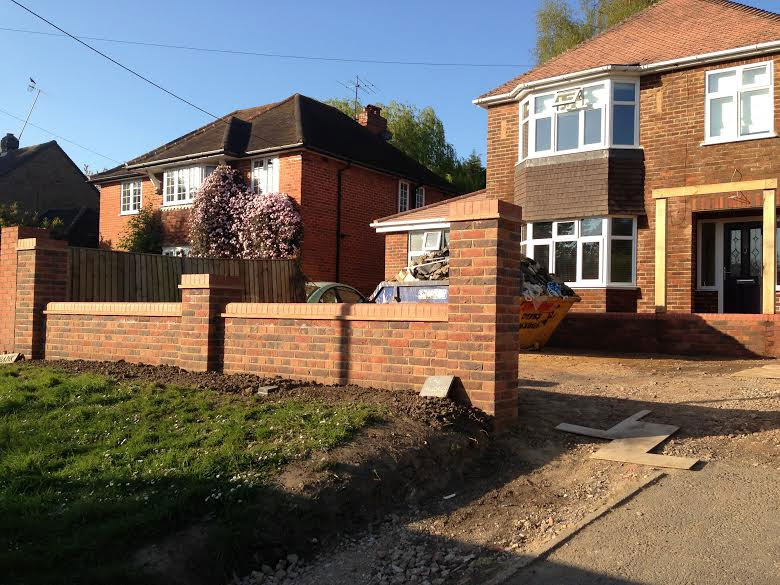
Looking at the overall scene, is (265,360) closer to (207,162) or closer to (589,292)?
(589,292)

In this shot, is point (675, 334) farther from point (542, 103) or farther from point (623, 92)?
point (542, 103)

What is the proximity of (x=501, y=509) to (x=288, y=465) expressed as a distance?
4.97 ft

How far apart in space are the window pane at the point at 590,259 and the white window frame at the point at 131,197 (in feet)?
55.6

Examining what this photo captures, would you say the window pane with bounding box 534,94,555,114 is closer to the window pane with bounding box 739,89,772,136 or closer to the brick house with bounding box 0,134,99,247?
the window pane with bounding box 739,89,772,136

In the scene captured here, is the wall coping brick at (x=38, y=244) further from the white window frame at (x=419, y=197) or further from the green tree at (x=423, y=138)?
the green tree at (x=423, y=138)

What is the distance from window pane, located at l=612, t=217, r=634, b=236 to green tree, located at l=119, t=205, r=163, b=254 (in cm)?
1594

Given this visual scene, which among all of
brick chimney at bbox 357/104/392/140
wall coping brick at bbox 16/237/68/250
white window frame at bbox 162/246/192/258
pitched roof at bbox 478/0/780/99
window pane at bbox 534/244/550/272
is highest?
brick chimney at bbox 357/104/392/140

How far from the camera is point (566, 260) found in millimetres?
16188

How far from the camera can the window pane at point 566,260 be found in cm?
1605

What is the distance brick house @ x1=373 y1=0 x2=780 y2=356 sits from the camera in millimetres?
13859

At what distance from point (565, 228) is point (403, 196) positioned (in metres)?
10.7

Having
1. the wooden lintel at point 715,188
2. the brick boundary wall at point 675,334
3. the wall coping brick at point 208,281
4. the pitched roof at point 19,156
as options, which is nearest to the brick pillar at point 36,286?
the wall coping brick at point 208,281

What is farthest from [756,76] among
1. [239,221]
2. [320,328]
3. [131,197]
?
[131,197]

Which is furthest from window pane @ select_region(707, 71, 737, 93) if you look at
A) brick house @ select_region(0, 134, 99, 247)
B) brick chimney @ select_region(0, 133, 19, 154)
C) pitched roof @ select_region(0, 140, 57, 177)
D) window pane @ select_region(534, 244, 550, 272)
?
brick chimney @ select_region(0, 133, 19, 154)
